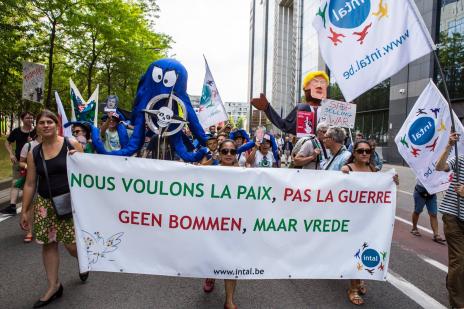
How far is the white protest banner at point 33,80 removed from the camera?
9.95 metres

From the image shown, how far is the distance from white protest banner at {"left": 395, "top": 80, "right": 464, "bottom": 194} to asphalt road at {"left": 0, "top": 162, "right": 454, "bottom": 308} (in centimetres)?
111

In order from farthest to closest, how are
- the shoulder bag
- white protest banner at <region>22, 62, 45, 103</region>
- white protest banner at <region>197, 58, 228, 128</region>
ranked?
white protest banner at <region>22, 62, 45, 103</region>
white protest banner at <region>197, 58, 228, 128</region>
the shoulder bag

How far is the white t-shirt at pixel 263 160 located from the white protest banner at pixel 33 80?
237 inches

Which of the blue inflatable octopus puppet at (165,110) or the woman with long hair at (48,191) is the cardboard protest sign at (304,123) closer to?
the blue inflatable octopus puppet at (165,110)

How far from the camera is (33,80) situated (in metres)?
10.0

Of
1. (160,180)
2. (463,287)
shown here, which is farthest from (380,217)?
(160,180)

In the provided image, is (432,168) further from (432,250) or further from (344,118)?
(344,118)

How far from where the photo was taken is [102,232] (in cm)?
335

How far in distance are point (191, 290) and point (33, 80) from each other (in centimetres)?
814

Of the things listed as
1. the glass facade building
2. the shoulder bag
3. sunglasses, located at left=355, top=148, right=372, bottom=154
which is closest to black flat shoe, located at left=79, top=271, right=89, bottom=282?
the shoulder bag

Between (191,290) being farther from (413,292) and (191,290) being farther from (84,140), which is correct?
(84,140)

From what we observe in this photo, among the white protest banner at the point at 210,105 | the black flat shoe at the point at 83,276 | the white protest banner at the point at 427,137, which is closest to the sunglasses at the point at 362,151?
the white protest banner at the point at 427,137

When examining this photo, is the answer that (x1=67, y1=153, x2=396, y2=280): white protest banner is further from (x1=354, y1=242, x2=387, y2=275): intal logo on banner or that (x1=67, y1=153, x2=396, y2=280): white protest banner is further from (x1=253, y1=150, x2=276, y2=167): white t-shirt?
(x1=253, y1=150, x2=276, y2=167): white t-shirt

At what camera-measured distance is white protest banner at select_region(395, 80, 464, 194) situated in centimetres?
448
